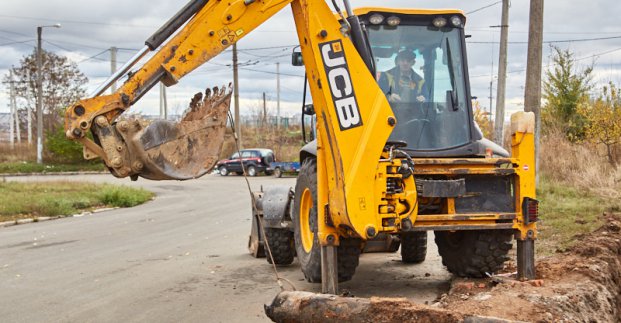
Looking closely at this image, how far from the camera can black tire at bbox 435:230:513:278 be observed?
8.55 metres

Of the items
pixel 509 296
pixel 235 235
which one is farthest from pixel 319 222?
pixel 235 235

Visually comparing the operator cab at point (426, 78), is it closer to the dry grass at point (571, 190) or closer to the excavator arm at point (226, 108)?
the excavator arm at point (226, 108)

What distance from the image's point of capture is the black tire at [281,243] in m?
10.7

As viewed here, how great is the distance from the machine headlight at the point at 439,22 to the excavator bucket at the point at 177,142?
9.63 ft

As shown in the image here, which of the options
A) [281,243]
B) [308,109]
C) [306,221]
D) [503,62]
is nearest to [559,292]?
[306,221]

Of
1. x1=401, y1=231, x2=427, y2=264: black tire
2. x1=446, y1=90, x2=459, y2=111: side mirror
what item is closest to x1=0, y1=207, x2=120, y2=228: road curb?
x1=401, y1=231, x2=427, y2=264: black tire

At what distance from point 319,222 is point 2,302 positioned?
3813mm

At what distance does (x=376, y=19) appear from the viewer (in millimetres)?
8836

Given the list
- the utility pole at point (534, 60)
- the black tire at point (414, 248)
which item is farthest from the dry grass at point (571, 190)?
the utility pole at point (534, 60)

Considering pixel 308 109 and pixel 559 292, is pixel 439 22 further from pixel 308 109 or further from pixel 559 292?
pixel 559 292

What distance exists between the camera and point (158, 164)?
273 inches

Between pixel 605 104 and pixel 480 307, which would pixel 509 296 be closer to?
pixel 480 307

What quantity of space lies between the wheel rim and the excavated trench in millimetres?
1772

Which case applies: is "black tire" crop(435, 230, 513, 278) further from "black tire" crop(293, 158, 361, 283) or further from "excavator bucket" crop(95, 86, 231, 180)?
"excavator bucket" crop(95, 86, 231, 180)
